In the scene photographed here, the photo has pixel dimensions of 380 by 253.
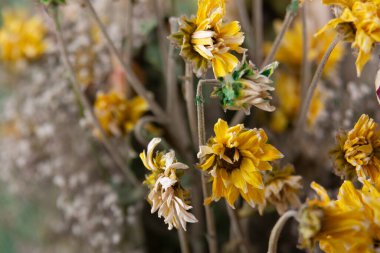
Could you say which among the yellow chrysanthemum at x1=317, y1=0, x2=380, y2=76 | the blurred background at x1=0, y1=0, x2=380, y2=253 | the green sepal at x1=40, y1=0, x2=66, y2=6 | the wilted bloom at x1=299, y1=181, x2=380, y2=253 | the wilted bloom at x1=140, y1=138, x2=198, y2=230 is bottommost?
the blurred background at x1=0, y1=0, x2=380, y2=253

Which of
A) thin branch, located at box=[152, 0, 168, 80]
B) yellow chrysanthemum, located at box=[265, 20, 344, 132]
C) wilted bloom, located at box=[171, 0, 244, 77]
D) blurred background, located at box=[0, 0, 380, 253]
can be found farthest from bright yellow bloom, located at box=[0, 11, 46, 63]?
wilted bloom, located at box=[171, 0, 244, 77]

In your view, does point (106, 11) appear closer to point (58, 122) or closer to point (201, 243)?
point (58, 122)

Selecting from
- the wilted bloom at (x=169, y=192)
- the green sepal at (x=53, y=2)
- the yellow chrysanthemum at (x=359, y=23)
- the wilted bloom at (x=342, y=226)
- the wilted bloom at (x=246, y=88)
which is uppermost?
the green sepal at (x=53, y=2)

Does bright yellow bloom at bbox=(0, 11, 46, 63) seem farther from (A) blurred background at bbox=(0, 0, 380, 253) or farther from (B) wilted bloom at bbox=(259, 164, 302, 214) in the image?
(B) wilted bloom at bbox=(259, 164, 302, 214)

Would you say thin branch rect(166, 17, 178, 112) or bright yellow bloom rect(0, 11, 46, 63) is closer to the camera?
thin branch rect(166, 17, 178, 112)

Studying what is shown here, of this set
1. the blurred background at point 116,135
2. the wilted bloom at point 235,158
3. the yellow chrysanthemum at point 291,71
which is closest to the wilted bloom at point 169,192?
the wilted bloom at point 235,158

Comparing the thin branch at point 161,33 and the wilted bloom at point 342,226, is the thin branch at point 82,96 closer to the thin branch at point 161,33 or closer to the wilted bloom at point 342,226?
the thin branch at point 161,33

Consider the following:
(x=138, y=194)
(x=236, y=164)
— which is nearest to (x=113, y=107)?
(x=138, y=194)
